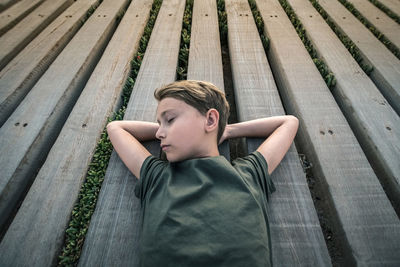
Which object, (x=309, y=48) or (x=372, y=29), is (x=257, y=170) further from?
(x=372, y=29)

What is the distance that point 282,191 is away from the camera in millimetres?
1286

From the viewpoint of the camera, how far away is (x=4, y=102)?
174 centimetres

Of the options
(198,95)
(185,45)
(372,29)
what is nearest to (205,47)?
(185,45)

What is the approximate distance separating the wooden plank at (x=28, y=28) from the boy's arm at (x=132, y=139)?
5.57 ft

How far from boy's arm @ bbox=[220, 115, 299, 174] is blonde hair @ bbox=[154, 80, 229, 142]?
0.17m

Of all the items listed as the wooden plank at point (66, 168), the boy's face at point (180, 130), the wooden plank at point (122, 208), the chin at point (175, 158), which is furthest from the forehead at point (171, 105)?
the wooden plank at point (66, 168)

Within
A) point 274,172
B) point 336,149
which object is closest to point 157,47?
point 274,172

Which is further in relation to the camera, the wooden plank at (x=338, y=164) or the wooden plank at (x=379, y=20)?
the wooden plank at (x=379, y=20)

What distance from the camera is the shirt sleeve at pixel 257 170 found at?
1114 mm

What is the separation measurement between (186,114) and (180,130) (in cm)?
10

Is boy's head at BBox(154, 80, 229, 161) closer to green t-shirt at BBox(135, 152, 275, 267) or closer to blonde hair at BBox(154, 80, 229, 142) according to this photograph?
blonde hair at BBox(154, 80, 229, 142)

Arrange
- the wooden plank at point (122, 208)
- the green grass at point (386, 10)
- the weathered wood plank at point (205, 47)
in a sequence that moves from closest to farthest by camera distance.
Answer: the wooden plank at point (122, 208), the weathered wood plank at point (205, 47), the green grass at point (386, 10)

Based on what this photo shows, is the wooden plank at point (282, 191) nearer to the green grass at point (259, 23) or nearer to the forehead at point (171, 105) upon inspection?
the green grass at point (259, 23)

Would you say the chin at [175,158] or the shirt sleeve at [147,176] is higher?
the chin at [175,158]
